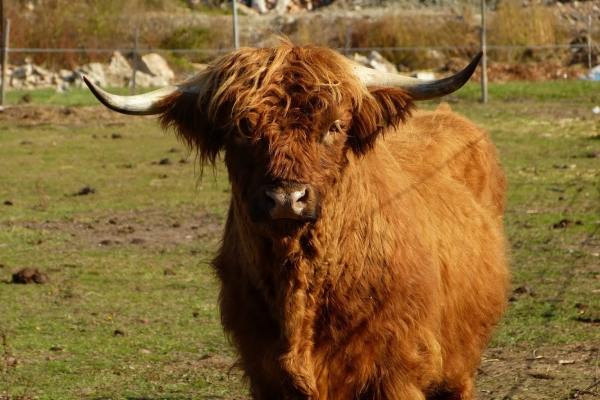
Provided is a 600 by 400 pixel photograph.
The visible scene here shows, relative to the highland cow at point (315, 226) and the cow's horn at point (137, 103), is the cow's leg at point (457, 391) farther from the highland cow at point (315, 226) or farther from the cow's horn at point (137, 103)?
the cow's horn at point (137, 103)

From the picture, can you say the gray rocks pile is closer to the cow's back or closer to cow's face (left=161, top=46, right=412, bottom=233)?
the cow's back

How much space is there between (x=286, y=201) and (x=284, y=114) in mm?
470

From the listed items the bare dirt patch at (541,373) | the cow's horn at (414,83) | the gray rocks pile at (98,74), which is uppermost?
the cow's horn at (414,83)

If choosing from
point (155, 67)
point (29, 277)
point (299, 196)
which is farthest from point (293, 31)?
point (299, 196)

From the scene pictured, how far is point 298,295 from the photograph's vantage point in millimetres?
4238

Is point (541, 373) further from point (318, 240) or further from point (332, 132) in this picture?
point (332, 132)

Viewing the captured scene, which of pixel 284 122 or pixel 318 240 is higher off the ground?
pixel 284 122

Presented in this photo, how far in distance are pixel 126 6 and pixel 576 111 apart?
19.3 m

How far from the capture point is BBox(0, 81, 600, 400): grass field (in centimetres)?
622

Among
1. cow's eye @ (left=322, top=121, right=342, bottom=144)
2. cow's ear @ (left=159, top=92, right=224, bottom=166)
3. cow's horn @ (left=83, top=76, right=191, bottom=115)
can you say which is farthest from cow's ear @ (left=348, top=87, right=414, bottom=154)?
cow's horn @ (left=83, top=76, right=191, bottom=115)

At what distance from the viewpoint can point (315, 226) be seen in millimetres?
4246

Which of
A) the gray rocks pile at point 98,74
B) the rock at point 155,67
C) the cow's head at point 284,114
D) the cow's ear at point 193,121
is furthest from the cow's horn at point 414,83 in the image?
the rock at point 155,67

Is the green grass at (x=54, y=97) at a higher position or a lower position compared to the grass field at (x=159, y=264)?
lower

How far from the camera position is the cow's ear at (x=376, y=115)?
4.45 m
